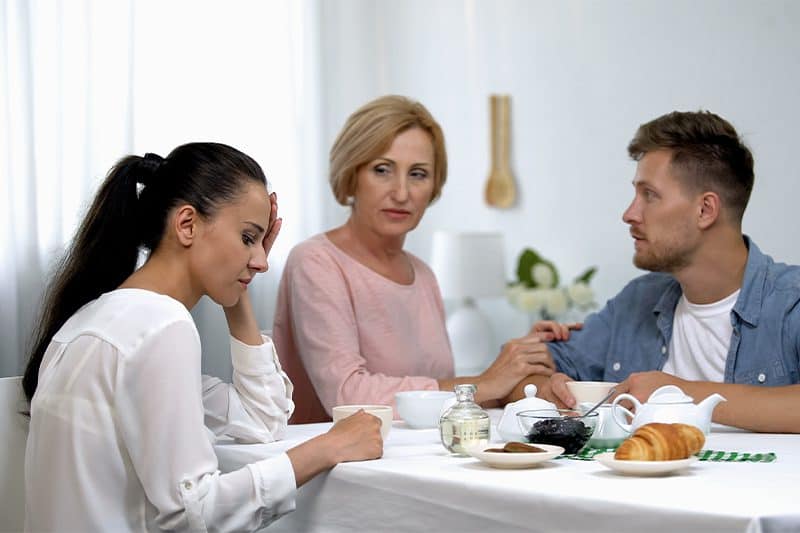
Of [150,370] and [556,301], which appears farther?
[556,301]

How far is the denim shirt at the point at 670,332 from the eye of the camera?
216 centimetres

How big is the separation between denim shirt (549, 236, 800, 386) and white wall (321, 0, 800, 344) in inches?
38.6

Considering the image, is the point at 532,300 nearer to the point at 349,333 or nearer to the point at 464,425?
the point at 349,333

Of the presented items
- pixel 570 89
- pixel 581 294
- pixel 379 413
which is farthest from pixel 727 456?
pixel 570 89

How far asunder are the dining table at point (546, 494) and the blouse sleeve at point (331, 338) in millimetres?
469

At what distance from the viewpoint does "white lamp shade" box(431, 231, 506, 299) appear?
3.92 m

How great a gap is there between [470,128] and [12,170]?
6.68ft

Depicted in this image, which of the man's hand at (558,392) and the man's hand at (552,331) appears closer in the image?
the man's hand at (558,392)

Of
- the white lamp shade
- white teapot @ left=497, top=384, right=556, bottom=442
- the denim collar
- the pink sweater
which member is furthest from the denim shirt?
the white lamp shade

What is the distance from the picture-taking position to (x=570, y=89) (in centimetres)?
399

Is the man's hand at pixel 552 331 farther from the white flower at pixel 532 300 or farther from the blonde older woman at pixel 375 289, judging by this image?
the white flower at pixel 532 300

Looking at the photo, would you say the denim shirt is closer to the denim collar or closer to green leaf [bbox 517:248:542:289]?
the denim collar

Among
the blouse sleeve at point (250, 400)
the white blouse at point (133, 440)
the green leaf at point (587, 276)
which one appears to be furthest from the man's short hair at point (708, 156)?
the green leaf at point (587, 276)

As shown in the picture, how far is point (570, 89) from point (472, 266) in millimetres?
805
